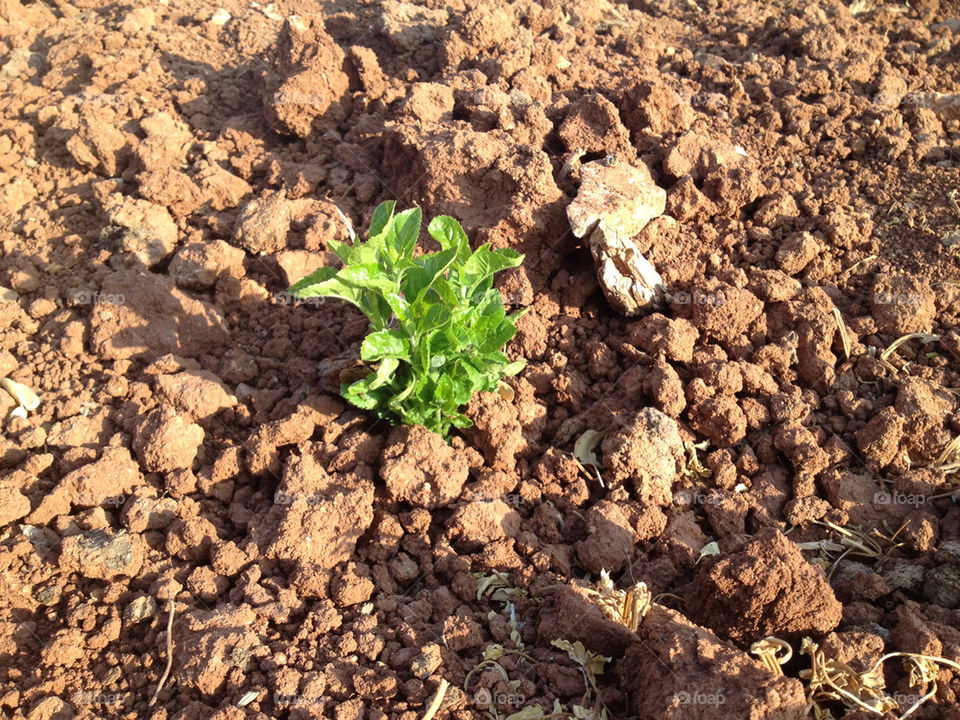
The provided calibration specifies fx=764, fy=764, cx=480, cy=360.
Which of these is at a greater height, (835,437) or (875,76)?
(875,76)

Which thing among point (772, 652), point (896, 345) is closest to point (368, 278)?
point (772, 652)

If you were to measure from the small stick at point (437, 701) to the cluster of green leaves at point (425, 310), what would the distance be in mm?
1064

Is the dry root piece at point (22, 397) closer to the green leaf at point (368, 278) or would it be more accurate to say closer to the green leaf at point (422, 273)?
the green leaf at point (368, 278)

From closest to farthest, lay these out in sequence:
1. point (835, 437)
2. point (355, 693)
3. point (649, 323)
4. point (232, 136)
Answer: point (355, 693), point (835, 437), point (649, 323), point (232, 136)

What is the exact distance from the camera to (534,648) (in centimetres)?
270

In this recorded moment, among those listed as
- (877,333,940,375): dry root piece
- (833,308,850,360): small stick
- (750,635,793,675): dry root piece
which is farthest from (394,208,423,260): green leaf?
(877,333,940,375): dry root piece

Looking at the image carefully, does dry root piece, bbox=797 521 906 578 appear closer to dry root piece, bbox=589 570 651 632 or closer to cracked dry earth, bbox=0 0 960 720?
cracked dry earth, bbox=0 0 960 720

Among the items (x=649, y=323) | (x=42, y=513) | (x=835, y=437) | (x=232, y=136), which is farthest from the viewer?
(x=232, y=136)

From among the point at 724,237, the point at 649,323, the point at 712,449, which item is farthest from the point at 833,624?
the point at 724,237

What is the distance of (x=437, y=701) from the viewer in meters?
2.45

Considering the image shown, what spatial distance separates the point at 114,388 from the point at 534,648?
2153 millimetres

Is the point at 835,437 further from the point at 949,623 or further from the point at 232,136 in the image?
the point at 232,136

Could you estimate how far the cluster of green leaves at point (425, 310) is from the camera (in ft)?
9.57

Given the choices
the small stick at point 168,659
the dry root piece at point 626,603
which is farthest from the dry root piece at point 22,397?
the dry root piece at point 626,603
